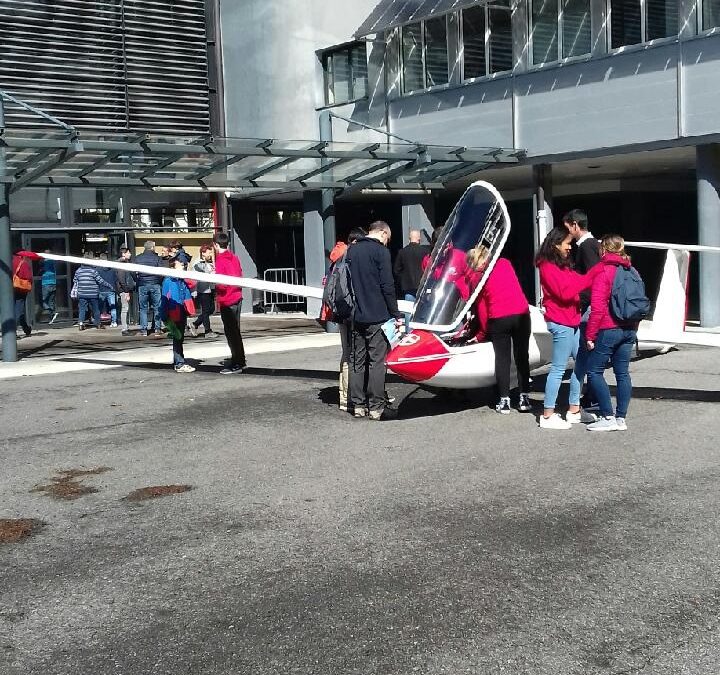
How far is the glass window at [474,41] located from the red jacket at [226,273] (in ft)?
34.6

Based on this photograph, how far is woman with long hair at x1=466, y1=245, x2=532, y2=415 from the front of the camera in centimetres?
990

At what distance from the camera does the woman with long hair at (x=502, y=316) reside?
9.90 meters

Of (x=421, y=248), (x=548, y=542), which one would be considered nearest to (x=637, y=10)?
(x=421, y=248)

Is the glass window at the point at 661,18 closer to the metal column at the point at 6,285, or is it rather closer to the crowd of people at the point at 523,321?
the crowd of people at the point at 523,321

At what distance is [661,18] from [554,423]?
1187 centimetres

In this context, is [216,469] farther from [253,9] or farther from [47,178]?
[253,9]

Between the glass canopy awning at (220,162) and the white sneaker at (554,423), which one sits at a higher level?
the glass canopy awning at (220,162)

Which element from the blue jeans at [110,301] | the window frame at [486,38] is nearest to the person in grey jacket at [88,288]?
the blue jeans at [110,301]

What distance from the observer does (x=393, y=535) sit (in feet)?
19.5

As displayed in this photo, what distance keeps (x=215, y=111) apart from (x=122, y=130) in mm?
3149

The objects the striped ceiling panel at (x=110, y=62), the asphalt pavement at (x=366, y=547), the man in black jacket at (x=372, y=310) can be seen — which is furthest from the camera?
the striped ceiling panel at (x=110, y=62)

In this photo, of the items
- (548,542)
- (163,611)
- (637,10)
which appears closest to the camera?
(163,611)

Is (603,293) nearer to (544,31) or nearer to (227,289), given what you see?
(227,289)

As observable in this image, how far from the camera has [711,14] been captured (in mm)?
17688
